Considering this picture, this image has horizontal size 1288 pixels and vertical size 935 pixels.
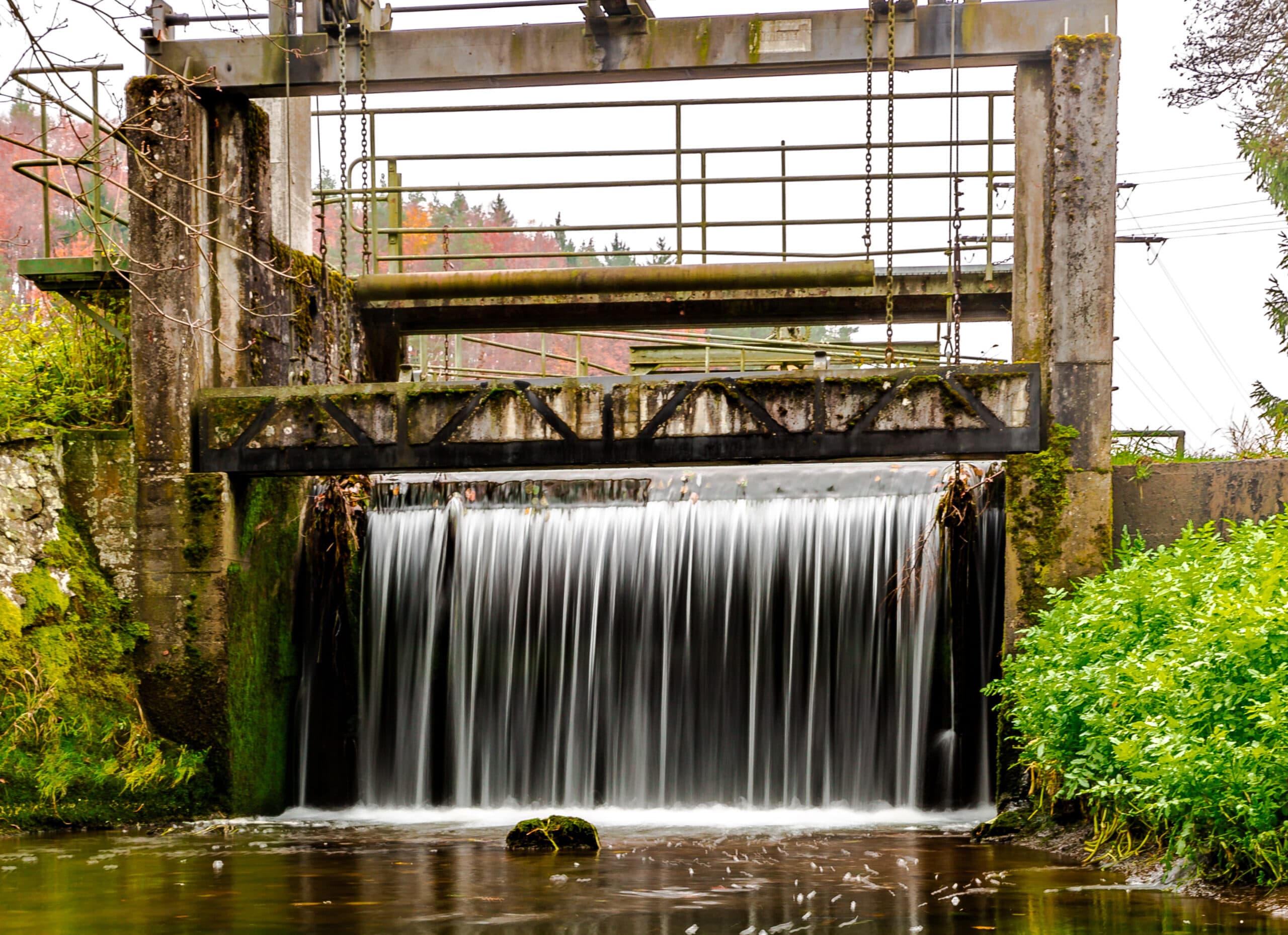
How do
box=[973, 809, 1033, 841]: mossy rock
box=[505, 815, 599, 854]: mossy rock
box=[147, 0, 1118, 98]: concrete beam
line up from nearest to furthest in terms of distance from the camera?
box=[505, 815, 599, 854]: mossy rock → box=[973, 809, 1033, 841]: mossy rock → box=[147, 0, 1118, 98]: concrete beam

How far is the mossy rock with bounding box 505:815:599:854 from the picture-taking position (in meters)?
9.79

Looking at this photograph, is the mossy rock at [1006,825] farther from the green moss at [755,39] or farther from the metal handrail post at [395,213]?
the metal handrail post at [395,213]

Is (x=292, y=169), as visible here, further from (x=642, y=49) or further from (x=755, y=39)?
(x=755, y=39)

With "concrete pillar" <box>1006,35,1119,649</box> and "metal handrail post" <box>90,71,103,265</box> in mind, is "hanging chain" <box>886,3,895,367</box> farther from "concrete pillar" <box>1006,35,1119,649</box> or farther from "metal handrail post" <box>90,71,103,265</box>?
"metal handrail post" <box>90,71,103,265</box>

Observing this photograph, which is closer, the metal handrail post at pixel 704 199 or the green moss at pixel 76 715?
the green moss at pixel 76 715

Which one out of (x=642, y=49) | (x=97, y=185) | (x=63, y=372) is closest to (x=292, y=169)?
(x=63, y=372)

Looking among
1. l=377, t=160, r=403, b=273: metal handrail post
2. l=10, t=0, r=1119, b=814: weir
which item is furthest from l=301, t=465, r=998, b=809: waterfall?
l=377, t=160, r=403, b=273: metal handrail post

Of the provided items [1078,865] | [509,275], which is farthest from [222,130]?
[1078,865]

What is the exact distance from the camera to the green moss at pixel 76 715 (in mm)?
10914

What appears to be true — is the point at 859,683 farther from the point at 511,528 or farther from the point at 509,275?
the point at 509,275

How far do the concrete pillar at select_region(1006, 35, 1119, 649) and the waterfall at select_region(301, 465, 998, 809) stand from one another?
1488 millimetres

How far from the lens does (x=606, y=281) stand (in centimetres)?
1166

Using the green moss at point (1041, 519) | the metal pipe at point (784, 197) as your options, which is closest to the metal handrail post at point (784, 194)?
the metal pipe at point (784, 197)

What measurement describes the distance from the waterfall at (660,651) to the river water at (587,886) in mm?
1229
